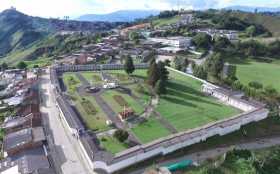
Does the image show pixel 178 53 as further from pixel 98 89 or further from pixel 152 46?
pixel 98 89

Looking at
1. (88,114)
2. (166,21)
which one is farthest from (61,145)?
(166,21)

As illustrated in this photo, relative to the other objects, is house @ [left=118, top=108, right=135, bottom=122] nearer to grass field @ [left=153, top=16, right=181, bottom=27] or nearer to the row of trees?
the row of trees

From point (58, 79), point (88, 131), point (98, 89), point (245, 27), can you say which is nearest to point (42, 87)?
point (58, 79)

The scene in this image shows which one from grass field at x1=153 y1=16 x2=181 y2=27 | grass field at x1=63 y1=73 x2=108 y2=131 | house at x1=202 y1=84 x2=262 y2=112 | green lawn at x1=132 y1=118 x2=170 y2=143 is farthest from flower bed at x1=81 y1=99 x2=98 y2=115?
grass field at x1=153 y1=16 x2=181 y2=27

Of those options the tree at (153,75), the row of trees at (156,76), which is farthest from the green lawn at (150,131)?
the tree at (153,75)

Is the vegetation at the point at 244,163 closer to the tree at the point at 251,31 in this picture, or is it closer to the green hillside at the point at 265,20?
the tree at the point at 251,31
